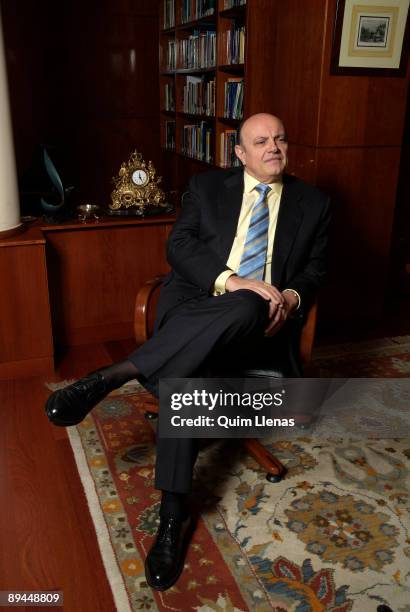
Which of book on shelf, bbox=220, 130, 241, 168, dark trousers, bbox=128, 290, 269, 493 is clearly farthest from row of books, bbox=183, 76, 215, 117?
dark trousers, bbox=128, 290, 269, 493

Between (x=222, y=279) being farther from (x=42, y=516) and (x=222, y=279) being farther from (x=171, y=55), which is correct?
(x=171, y=55)

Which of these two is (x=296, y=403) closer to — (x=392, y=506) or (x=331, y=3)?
(x=392, y=506)

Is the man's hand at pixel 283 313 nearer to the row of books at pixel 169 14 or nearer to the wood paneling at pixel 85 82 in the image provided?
the wood paneling at pixel 85 82

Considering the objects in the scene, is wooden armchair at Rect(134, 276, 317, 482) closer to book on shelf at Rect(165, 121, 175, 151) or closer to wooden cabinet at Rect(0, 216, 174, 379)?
wooden cabinet at Rect(0, 216, 174, 379)

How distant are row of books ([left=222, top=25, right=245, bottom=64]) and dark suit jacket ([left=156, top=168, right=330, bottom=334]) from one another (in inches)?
75.6

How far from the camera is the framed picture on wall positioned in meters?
3.00

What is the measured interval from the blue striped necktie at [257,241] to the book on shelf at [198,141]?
2547 millimetres

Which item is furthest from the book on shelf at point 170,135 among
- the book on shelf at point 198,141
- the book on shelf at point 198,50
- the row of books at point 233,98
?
the row of books at point 233,98

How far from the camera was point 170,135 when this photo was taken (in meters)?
5.89

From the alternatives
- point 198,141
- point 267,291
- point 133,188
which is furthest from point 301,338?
point 198,141

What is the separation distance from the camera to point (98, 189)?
614 centimetres

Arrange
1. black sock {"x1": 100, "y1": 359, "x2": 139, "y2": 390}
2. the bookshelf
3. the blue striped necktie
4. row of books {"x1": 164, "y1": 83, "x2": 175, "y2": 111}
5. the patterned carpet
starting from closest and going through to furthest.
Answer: the patterned carpet, black sock {"x1": 100, "y1": 359, "x2": 139, "y2": 390}, the blue striped necktie, the bookshelf, row of books {"x1": 164, "y1": 83, "x2": 175, "y2": 111}

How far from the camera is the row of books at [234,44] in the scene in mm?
3887

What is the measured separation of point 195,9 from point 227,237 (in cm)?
322
